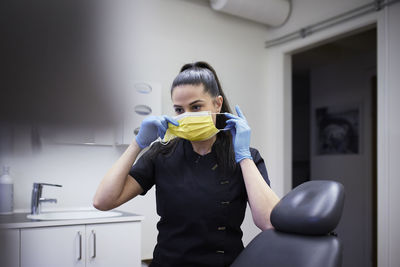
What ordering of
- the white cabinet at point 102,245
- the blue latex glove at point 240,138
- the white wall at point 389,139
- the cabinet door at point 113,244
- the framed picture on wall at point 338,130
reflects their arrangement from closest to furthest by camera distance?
the blue latex glove at point 240,138, the white cabinet at point 102,245, the cabinet door at point 113,244, the white wall at point 389,139, the framed picture on wall at point 338,130

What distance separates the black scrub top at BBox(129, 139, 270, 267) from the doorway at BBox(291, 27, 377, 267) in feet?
10.3

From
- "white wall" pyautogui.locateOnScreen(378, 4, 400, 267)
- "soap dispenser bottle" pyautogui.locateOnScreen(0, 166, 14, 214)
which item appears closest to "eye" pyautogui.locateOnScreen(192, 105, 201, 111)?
"soap dispenser bottle" pyautogui.locateOnScreen(0, 166, 14, 214)

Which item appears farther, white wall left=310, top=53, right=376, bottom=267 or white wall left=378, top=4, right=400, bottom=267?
white wall left=310, top=53, right=376, bottom=267

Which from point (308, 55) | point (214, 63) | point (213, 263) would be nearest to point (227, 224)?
point (213, 263)

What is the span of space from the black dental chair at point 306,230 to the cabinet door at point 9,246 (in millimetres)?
781

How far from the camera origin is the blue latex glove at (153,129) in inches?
49.9

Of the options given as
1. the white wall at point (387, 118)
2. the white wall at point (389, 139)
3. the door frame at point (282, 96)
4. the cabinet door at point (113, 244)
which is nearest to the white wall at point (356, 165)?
the door frame at point (282, 96)

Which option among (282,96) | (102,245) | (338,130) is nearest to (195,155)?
(102,245)

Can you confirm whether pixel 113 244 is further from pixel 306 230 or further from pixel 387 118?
pixel 387 118

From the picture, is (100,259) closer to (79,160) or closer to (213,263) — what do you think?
(213,263)

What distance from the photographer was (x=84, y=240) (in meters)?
2.07

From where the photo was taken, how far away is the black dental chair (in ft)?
2.88

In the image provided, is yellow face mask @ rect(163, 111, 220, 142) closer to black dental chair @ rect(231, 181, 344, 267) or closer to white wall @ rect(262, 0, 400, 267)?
black dental chair @ rect(231, 181, 344, 267)

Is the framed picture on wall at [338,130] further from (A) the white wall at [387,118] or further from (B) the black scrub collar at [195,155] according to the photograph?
(B) the black scrub collar at [195,155]
